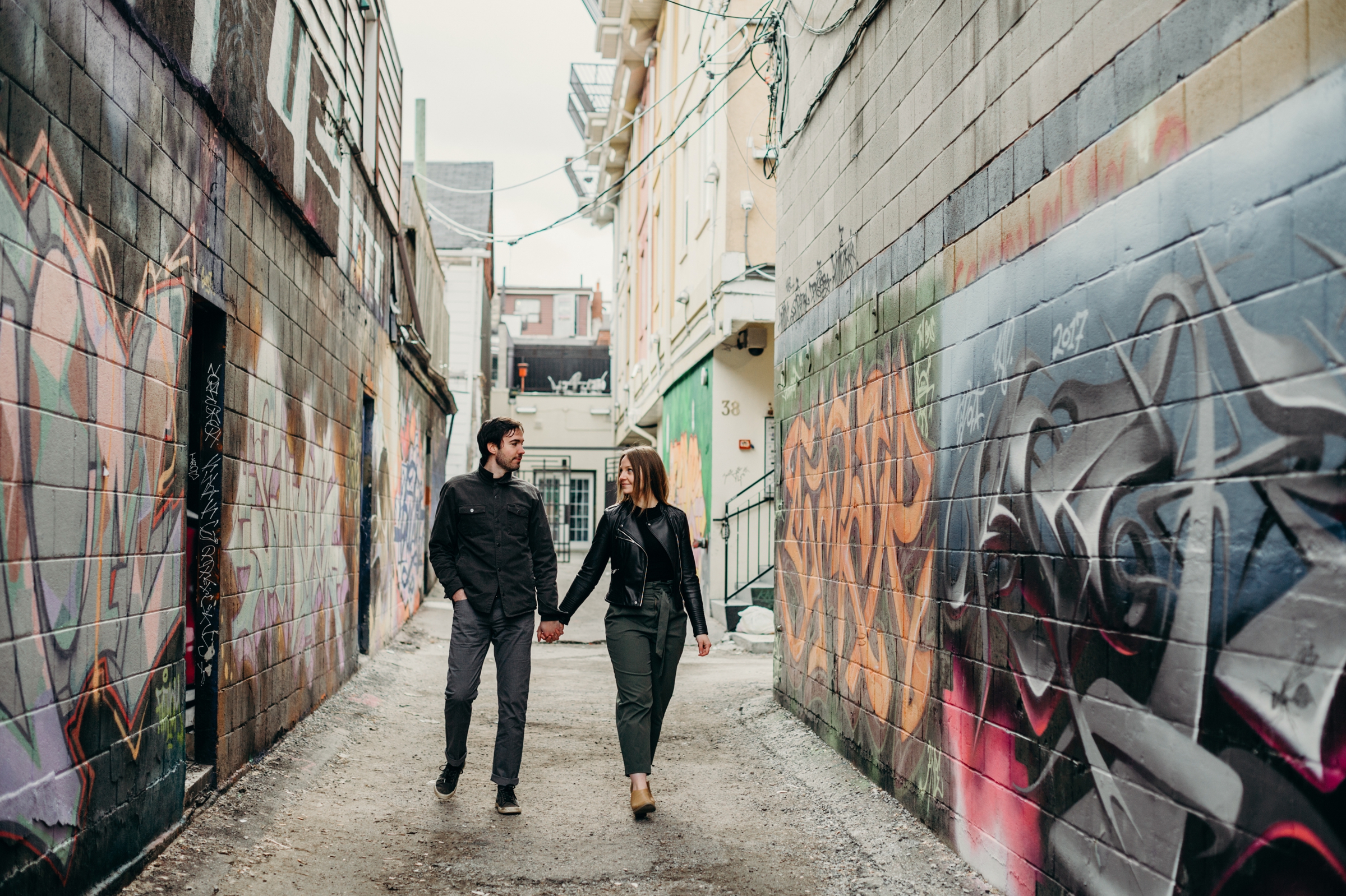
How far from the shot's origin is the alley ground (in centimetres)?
420

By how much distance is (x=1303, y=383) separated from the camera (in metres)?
2.40

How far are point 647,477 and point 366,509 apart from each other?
5.03m

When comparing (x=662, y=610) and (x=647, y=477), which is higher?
(x=647, y=477)

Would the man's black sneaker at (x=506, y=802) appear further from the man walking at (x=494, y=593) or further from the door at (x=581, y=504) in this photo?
the door at (x=581, y=504)

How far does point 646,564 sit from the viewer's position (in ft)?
17.6

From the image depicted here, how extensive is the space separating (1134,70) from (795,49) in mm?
5121

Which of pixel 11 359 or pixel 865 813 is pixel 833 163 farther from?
pixel 11 359

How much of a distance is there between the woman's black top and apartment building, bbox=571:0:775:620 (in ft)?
17.2

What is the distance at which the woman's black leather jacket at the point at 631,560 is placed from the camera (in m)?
5.36

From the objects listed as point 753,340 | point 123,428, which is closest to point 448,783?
point 123,428

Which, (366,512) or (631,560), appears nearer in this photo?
(631,560)

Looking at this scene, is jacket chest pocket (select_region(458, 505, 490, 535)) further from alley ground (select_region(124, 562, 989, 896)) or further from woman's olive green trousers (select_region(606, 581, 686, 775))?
alley ground (select_region(124, 562, 989, 896))

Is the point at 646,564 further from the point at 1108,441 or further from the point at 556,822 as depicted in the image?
the point at 1108,441

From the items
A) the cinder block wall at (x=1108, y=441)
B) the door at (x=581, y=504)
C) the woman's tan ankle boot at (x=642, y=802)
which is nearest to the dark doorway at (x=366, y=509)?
the woman's tan ankle boot at (x=642, y=802)
